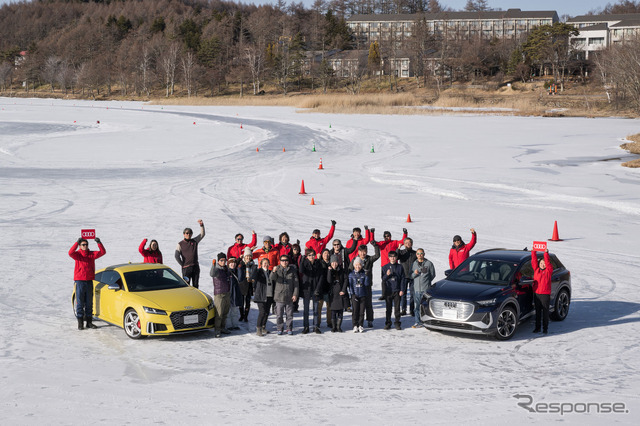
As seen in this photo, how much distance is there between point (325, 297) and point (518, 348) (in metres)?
3.60

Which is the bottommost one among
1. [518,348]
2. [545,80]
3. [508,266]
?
[518,348]

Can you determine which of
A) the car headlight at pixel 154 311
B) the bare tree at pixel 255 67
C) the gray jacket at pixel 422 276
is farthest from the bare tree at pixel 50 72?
the gray jacket at pixel 422 276

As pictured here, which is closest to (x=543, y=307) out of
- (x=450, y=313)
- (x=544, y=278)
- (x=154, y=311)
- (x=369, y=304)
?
(x=544, y=278)

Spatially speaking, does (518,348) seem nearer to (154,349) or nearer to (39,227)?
(154,349)

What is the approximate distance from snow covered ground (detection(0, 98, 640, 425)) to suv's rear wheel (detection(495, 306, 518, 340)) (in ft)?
0.55

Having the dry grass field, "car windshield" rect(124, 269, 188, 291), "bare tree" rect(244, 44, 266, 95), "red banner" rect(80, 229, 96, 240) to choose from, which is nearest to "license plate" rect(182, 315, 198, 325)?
"car windshield" rect(124, 269, 188, 291)

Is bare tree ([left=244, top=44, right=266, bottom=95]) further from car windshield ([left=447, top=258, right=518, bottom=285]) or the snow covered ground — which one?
car windshield ([left=447, top=258, right=518, bottom=285])

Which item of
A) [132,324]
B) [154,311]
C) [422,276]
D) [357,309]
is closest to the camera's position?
[154,311]

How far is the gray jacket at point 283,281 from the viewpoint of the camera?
507 inches

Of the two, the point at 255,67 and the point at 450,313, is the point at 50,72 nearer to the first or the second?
the point at 255,67

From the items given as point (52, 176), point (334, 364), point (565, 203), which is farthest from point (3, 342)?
point (52, 176)

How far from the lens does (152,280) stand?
528 inches

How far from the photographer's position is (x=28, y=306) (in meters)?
14.4

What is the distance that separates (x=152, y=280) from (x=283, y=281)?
2544 mm
